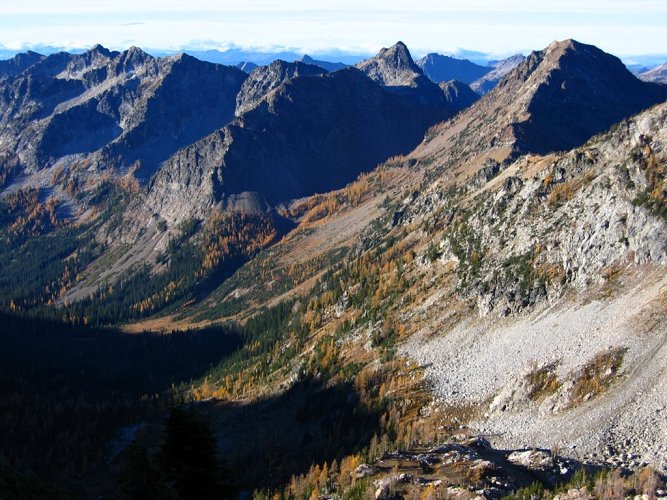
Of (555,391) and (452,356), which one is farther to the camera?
(452,356)

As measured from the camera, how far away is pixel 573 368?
75.9 metres

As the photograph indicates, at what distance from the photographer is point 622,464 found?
5681cm

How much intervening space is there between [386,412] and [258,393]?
51.6 meters

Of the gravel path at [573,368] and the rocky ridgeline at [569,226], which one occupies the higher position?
the rocky ridgeline at [569,226]

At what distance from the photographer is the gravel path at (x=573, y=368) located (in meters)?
61.5

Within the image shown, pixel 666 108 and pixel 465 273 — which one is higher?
pixel 666 108

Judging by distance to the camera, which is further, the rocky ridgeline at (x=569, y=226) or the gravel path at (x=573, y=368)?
the rocky ridgeline at (x=569, y=226)

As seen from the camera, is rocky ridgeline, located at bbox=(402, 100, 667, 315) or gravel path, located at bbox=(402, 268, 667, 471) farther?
rocky ridgeline, located at bbox=(402, 100, 667, 315)

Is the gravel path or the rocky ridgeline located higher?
the rocky ridgeline

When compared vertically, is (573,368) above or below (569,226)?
below

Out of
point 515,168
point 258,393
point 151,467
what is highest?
point 515,168

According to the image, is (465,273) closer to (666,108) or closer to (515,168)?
(666,108)

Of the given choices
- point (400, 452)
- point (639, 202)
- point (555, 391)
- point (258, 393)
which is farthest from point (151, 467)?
point (258, 393)

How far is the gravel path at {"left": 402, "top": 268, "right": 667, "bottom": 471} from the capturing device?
6153 cm
